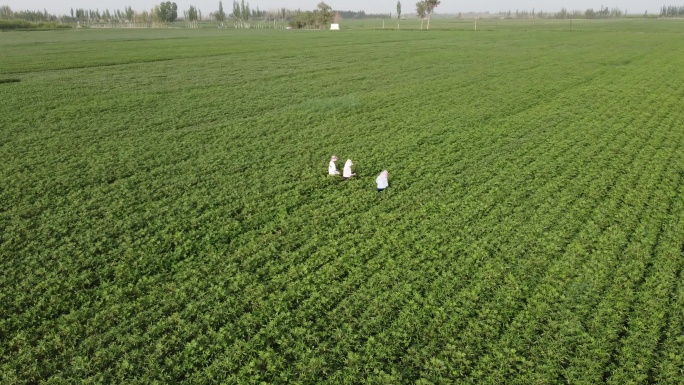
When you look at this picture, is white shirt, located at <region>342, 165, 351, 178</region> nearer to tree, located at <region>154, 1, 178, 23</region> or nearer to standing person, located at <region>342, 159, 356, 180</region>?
standing person, located at <region>342, 159, 356, 180</region>

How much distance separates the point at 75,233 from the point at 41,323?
87.6 inches

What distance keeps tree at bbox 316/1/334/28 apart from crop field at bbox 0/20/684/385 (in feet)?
306

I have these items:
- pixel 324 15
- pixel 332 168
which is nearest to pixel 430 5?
pixel 324 15

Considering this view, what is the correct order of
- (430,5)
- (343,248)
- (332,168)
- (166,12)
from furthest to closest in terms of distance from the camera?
(166,12) → (430,5) → (332,168) → (343,248)

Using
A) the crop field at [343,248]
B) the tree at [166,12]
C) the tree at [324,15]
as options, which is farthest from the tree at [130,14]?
the crop field at [343,248]

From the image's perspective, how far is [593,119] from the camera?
44.2ft

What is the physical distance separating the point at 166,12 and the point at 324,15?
7697 centimetres

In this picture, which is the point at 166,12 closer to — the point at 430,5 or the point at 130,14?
the point at 130,14

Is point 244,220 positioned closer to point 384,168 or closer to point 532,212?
point 384,168

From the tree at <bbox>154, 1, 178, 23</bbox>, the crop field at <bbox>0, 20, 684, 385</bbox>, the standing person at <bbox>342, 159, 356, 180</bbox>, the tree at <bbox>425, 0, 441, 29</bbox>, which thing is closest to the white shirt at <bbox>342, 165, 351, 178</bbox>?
the standing person at <bbox>342, 159, 356, 180</bbox>

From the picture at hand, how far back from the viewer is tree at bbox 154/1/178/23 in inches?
5763

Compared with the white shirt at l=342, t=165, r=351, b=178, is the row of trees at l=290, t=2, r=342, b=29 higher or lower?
higher

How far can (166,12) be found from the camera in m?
147

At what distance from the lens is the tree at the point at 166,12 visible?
146m
